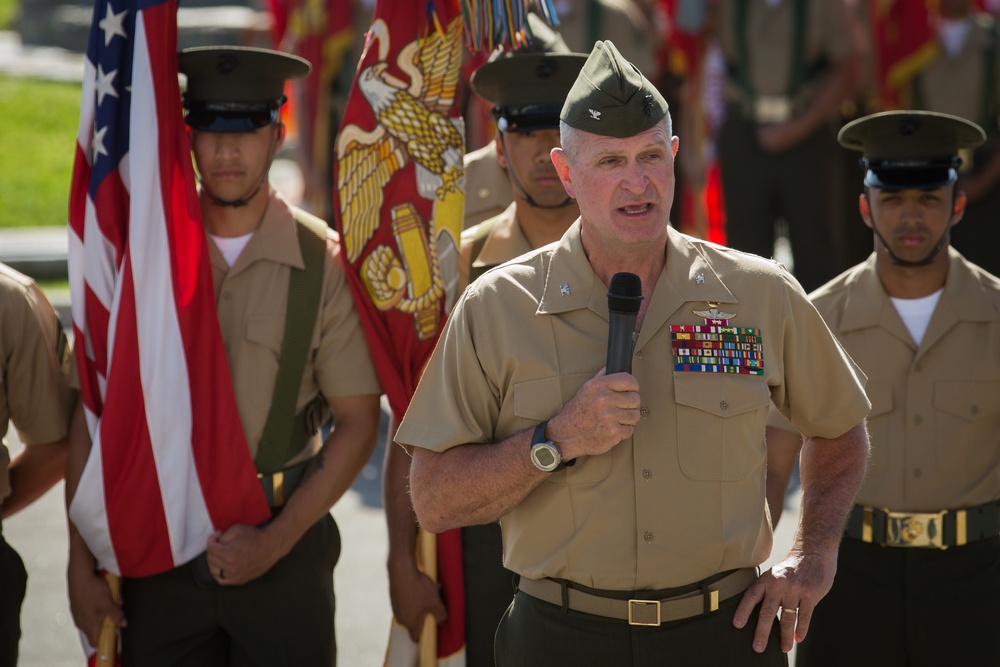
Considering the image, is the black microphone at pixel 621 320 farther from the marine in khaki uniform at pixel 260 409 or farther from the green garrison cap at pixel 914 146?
the green garrison cap at pixel 914 146

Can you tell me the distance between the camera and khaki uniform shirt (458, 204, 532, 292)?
4.13 meters

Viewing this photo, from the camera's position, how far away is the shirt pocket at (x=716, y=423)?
9.37 ft

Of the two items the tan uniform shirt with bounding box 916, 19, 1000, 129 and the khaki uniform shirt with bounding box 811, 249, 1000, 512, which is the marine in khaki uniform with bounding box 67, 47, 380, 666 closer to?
the khaki uniform shirt with bounding box 811, 249, 1000, 512

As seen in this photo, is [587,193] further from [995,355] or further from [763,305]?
[995,355]

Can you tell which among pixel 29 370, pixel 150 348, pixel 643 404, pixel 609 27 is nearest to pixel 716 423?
pixel 643 404

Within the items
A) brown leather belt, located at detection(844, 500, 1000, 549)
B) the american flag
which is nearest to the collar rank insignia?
brown leather belt, located at detection(844, 500, 1000, 549)

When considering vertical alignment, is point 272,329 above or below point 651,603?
above

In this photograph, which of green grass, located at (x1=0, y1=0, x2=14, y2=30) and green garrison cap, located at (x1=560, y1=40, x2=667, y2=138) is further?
green grass, located at (x1=0, y1=0, x2=14, y2=30)

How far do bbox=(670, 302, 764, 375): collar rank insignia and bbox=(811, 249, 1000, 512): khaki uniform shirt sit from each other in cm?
114

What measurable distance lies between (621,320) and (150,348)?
1.75 m

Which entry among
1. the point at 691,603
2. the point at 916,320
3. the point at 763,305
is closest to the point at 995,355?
the point at 916,320

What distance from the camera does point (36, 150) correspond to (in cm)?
1555

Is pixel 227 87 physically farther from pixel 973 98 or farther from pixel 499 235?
pixel 973 98

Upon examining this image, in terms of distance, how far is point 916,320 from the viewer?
3982 mm
